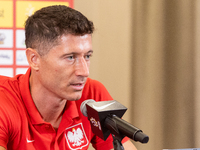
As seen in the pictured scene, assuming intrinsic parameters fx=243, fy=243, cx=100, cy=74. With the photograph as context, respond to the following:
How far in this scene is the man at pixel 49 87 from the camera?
40.0 inches

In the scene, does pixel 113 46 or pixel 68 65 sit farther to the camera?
pixel 113 46

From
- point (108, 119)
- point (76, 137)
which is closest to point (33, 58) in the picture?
point (76, 137)

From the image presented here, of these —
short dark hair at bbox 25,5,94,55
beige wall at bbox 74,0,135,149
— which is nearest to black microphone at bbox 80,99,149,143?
short dark hair at bbox 25,5,94,55

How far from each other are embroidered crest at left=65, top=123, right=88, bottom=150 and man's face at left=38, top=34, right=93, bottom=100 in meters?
0.23

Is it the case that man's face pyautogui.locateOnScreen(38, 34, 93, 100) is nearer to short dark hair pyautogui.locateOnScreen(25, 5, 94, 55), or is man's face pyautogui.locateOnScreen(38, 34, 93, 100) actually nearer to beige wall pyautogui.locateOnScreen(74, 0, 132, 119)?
short dark hair pyautogui.locateOnScreen(25, 5, 94, 55)

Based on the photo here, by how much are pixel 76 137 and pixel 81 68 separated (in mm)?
392

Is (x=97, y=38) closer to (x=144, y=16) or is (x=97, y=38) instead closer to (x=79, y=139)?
(x=144, y=16)

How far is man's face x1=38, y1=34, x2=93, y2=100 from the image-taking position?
3.32 ft

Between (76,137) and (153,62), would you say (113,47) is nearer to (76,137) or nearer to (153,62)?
(153,62)

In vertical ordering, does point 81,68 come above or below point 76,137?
above

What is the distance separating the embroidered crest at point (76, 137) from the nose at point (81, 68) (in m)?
0.34

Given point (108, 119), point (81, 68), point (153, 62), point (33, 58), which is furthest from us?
point (153, 62)

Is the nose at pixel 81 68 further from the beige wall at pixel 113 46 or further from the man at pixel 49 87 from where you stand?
the beige wall at pixel 113 46

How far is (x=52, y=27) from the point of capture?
3.42ft
